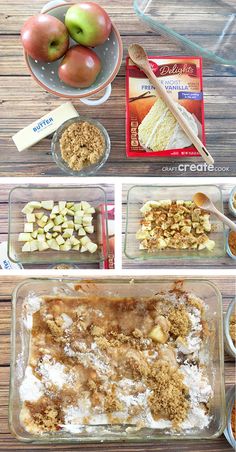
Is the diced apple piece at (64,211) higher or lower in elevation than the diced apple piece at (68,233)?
higher

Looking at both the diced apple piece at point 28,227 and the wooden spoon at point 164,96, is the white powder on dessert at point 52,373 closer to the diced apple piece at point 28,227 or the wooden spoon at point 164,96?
the diced apple piece at point 28,227

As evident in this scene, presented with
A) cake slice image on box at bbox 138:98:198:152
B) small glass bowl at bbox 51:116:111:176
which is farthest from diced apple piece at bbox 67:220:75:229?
cake slice image on box at bbox 138:98:198:152

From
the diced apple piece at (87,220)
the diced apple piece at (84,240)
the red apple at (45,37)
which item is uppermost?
the red apple at (45,37)

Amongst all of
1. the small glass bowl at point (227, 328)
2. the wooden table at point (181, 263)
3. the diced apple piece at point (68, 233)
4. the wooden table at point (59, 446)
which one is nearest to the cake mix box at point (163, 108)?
the wooden table at point (181, 263)

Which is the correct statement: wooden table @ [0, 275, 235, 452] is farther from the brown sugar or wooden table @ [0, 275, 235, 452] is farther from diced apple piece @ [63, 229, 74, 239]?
the brown sugar

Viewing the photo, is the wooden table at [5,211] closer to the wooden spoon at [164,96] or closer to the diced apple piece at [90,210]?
the diced apple piece at [90,210]

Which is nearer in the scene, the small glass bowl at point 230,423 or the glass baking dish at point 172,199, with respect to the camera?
the small glass bowl at point 230,423
